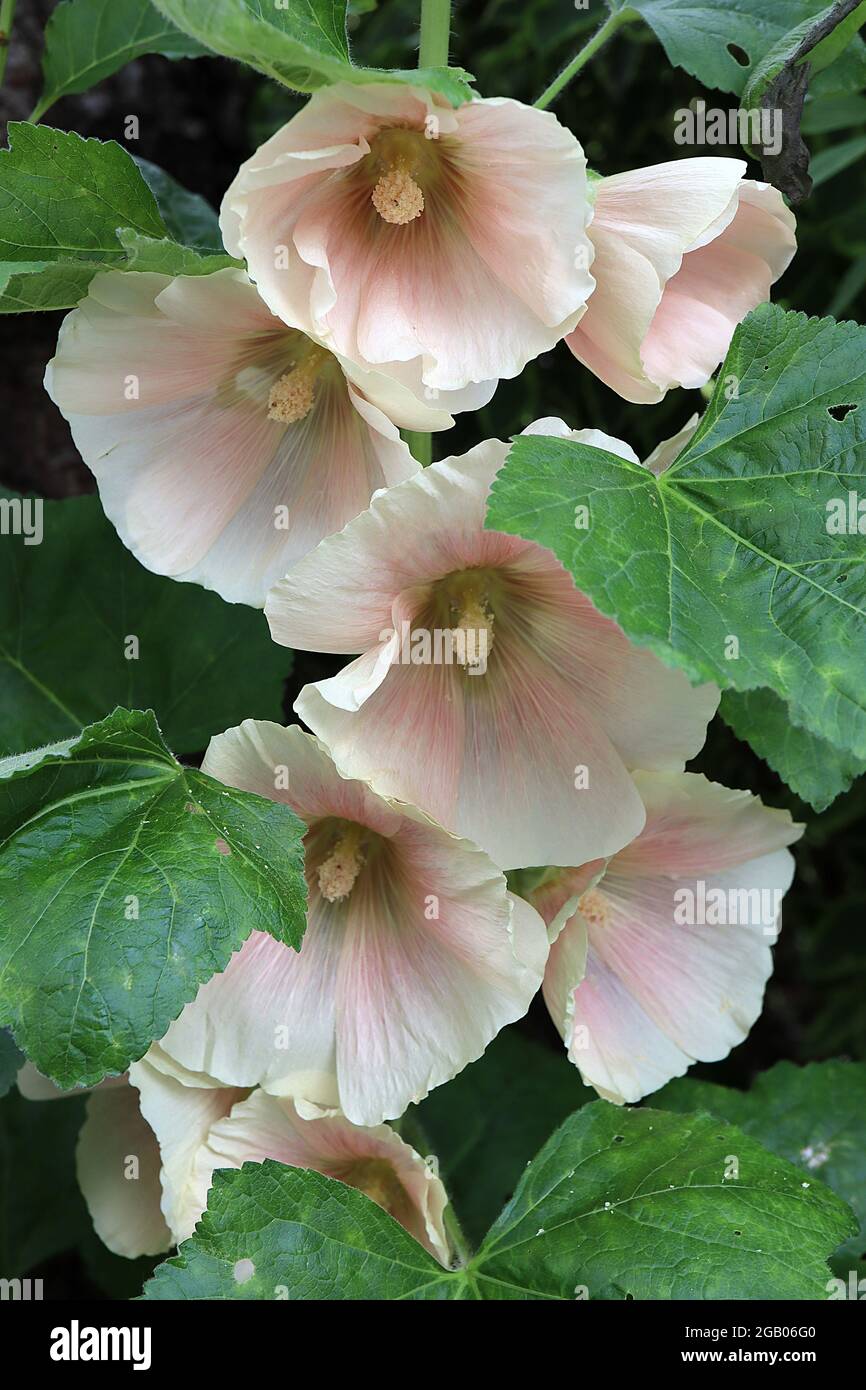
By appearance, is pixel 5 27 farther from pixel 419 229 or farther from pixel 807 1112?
pixel 807 1112

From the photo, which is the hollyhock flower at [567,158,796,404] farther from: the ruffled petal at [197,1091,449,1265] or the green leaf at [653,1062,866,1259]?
the green leaf at [653,1062,866,1259]

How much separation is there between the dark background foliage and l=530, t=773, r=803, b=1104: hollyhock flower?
51 cm

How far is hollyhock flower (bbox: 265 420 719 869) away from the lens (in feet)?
2.58

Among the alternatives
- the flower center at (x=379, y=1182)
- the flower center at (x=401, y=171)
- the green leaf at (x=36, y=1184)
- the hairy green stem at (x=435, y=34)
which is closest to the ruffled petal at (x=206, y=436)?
the flower center at (x=401, y=171)

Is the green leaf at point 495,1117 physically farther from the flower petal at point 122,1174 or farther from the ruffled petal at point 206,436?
the ruffled petal at point 206,436

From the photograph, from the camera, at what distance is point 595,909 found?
3.30 feet

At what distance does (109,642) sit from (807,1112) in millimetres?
758

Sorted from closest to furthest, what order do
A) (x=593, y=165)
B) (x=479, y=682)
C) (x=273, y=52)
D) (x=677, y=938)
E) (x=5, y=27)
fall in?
(x=273, y=52) → (x=479, y=682) → (x=677, y=938) → (x=5, y=27) → (x=593, y=165)

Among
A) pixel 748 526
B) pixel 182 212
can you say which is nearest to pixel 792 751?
pixel 748 526

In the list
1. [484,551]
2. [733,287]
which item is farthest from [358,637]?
[733,287]

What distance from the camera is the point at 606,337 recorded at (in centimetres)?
87

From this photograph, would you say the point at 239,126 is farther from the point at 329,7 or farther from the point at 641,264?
the point at 641,264

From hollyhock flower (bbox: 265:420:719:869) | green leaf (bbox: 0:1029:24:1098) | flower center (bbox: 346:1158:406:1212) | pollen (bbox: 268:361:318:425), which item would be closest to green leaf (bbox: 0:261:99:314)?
pollen (bbox: 268:361:318:425)

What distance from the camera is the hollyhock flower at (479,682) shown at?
79cm
